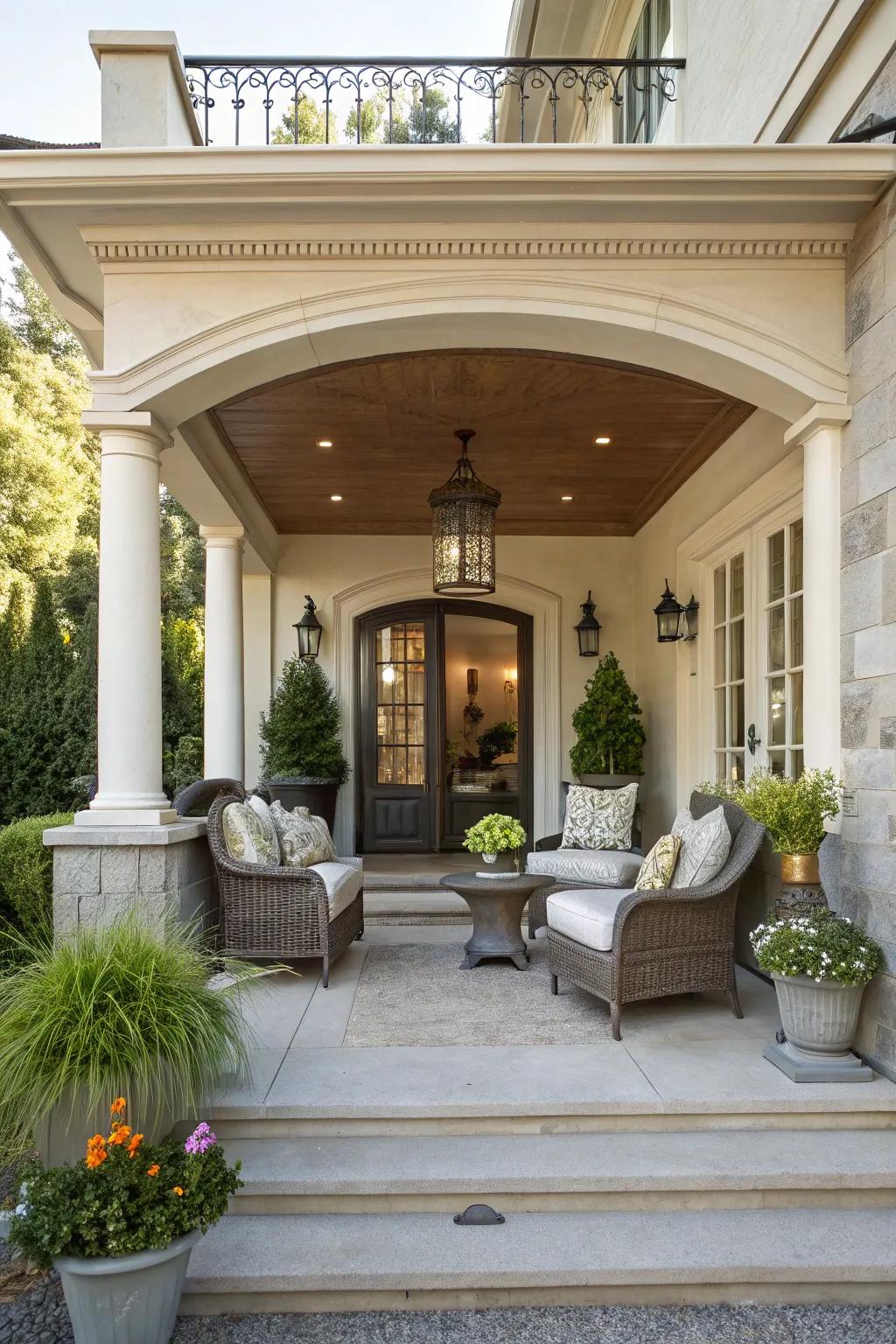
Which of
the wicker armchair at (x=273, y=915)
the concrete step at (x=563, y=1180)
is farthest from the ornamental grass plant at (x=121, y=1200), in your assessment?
the wicker armchair at (x=273, y=915)

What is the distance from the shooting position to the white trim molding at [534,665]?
8547mm

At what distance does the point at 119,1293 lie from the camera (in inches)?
85.2

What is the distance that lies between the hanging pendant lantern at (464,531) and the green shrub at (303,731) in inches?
96.0

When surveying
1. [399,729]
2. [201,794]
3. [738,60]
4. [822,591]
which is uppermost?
[738,60]

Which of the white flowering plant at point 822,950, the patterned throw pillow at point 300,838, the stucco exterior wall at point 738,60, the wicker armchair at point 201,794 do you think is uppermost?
the stucco exterior wall at point 738,60

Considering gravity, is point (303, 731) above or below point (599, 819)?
above

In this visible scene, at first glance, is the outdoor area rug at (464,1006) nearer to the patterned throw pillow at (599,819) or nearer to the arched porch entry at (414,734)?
the patterned throw pillow at (599,819)

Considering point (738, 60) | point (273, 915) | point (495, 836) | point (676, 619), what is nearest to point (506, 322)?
point (738, 60)

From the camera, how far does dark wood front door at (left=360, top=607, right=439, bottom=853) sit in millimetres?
8750

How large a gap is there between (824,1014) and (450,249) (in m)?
3.20

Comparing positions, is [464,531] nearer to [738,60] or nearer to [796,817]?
[738,60]

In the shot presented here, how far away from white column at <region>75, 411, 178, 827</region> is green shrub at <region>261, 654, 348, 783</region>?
380cm

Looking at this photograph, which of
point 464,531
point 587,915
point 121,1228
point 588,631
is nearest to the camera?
point 121,1228

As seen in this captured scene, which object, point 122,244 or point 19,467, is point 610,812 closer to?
point 122,244
